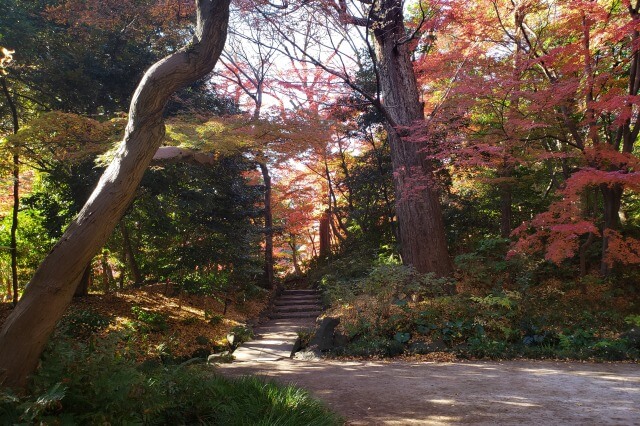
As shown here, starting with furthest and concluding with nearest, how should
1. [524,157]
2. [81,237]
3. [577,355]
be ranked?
[524,157] < [577,355] < [81,237]

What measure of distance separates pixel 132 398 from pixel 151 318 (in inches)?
243

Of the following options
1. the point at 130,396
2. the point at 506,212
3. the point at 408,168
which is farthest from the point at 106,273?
the point at 506,212

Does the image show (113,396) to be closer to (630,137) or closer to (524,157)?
(524,157)

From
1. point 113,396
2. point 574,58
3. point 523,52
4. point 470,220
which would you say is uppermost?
point 523,52

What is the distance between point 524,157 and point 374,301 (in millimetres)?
4388

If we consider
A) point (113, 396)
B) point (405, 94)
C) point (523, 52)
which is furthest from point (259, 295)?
point (113, 396)

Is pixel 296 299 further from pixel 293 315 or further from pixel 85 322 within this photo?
pixel 85 322

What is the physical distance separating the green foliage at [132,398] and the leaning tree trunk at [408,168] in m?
5.84

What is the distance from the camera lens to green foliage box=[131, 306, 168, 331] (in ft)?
27.9

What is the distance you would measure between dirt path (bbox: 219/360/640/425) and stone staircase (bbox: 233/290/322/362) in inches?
33.5

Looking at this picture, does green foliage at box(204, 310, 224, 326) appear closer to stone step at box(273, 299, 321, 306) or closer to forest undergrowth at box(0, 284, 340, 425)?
stone step at box(273, 299, 321, 306)

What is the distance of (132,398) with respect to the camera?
2.91 meters

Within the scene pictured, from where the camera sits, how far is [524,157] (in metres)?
8.84

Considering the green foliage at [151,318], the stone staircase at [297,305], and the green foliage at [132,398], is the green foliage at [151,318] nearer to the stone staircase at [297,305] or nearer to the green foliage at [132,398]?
the stone staircase at [297,305]
